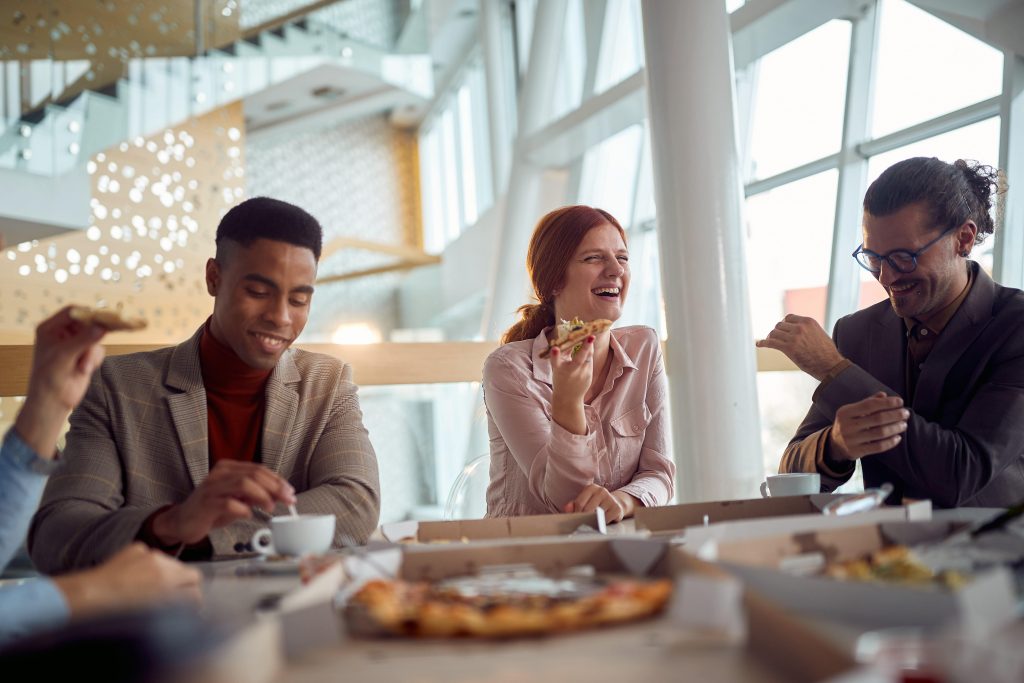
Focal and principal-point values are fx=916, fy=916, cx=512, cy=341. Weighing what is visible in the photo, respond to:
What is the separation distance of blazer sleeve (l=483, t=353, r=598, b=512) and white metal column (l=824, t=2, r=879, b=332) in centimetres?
290

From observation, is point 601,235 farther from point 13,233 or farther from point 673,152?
point 13,233

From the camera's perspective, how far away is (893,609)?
0.76 meters

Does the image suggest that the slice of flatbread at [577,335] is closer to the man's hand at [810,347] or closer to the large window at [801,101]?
the man's hand at [810,347]

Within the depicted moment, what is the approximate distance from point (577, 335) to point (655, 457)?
14.1 inches

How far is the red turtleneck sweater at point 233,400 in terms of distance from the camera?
183cm

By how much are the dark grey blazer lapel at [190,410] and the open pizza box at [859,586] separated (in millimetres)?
1045

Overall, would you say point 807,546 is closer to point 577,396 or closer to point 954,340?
point 577,396

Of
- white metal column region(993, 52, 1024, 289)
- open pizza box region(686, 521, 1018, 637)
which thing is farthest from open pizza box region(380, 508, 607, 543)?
white metal column region(993, 52, 1024, 289)

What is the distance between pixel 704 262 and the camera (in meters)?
3.13

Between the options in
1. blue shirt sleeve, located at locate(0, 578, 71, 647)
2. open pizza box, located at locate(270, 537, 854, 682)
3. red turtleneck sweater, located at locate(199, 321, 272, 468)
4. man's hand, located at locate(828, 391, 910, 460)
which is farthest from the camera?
red turtleneck sweater, located at locate(199, 321, 272, 468)

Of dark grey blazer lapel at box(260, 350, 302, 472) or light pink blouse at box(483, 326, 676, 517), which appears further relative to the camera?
light pink blouse at box(483, 326, 676, 517)

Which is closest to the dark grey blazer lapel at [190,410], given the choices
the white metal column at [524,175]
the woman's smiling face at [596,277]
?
the woman's smiling face at [596,277]

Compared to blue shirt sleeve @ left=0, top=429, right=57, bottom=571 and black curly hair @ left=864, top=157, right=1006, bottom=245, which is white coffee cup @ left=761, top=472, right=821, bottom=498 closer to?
black curly hair @ left=864, top=157, right=1006, bottom=245

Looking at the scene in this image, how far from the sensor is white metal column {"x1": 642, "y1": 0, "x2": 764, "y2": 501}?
3.12 metres
